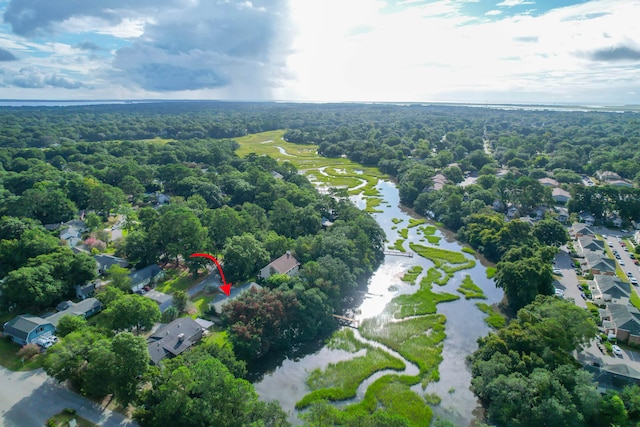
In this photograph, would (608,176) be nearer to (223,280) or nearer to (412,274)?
(412,274)

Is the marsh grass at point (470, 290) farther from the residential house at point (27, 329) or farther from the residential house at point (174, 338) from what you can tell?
the residential house at point (27, 329)

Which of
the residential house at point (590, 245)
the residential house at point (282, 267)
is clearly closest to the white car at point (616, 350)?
the residential house at point (590, 245)

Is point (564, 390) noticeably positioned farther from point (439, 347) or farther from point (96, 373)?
point (96, 373)

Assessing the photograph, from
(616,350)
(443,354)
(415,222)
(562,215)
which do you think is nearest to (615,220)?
(562,215)

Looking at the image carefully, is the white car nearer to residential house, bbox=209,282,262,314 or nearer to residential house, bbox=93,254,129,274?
residential house, bbox=209,282,262,314

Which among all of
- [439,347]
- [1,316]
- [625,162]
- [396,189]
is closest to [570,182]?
[625,162]

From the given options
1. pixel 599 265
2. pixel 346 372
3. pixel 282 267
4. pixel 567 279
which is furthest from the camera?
pixel 599 265
